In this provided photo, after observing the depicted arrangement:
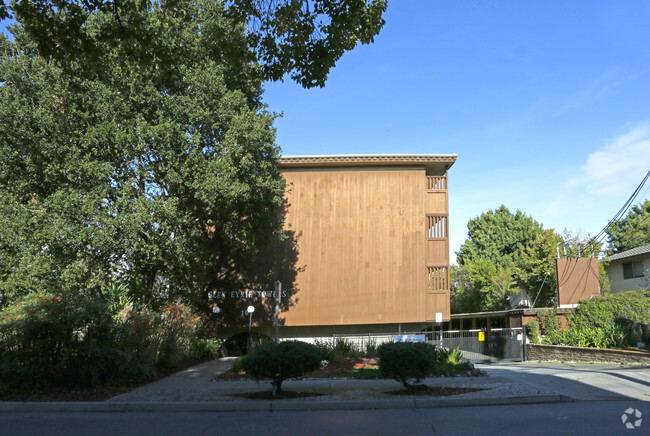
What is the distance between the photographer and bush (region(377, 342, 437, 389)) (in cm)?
1016

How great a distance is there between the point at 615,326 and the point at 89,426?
20.3 meters

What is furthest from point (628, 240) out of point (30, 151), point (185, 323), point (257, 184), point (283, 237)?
point (30, 151)

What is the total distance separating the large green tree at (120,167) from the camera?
17125 millimetres

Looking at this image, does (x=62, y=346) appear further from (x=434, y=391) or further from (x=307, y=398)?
(x=434, y=391)

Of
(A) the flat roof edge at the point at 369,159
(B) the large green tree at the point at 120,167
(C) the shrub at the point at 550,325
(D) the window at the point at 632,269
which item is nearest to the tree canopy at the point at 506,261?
(D) the window at the point at 632,269

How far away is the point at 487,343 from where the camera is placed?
26.7 m

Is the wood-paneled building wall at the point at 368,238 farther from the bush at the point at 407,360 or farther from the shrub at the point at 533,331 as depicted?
the bush at the point at 407,360

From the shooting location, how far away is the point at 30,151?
17703mm

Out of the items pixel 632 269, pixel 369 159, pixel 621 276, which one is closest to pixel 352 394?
pixel 369 159

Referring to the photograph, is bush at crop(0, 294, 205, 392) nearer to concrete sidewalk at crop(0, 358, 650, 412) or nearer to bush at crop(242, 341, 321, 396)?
concrete sidewalk at crop(0, 358, 650, 412)

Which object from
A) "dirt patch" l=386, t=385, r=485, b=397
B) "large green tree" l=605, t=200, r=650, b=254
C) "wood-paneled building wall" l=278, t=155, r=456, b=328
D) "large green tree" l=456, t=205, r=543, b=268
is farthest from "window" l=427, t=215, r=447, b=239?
"large green tree" l=605, t=200, r=650, b=254

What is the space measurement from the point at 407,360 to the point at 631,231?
54495mm

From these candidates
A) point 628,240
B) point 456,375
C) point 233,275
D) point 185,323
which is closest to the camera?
point 456,375

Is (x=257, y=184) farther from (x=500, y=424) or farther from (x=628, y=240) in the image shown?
(x=628, y=240)
